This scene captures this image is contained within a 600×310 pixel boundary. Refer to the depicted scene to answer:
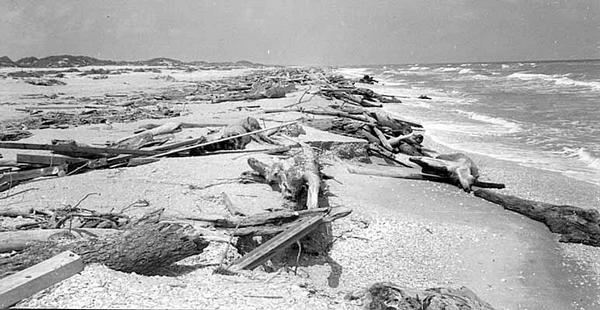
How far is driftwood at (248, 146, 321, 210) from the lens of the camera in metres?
5.12

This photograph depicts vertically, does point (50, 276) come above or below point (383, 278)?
above

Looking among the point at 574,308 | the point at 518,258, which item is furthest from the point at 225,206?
the point at 574,308

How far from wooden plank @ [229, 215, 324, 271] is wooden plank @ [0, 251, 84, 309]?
3.94 ft

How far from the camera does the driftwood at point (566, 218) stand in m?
5.10

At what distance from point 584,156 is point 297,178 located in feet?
26.8

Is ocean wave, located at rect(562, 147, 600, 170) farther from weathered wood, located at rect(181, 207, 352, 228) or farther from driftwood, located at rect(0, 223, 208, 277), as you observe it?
driftwood, located at rect(0, 223, 208, 277)

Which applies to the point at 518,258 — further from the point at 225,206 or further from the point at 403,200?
the point at 225,206

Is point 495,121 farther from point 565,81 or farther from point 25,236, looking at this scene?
point 565,81

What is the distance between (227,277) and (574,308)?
10.4 ft

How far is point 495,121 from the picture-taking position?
634 inches

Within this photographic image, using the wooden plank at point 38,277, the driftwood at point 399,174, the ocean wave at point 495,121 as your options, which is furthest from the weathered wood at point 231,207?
the ocean wave at point 495,121

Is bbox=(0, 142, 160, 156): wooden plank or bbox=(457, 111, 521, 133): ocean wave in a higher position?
bbox=(0, 142, 160, 156): wooden plank

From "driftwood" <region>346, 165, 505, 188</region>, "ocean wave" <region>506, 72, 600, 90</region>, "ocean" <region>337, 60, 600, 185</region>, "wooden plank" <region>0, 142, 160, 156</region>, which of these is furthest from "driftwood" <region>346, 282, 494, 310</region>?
"ocean wave" <region>506, 72, 600, 90</region>

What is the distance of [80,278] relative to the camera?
293 centimetres
